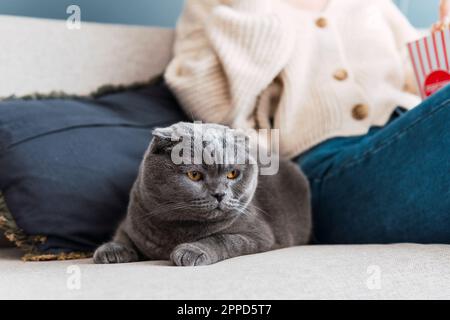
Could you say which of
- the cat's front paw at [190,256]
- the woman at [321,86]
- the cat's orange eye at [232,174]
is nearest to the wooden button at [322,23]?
the woman at [321,86]

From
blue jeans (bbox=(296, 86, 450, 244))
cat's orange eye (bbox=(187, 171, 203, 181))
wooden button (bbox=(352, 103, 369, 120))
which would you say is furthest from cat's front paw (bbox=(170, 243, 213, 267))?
wooden button (bbox=(352, 103, 369, 120))

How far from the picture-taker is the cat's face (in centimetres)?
93

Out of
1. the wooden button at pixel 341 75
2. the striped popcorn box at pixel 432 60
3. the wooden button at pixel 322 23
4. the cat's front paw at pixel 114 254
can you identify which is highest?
the wooden button at pixel 322 23

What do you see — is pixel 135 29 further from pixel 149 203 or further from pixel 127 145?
pixel 149 203

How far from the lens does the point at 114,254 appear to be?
998 millimetres

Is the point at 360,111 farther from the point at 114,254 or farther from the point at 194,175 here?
the point at 114,254

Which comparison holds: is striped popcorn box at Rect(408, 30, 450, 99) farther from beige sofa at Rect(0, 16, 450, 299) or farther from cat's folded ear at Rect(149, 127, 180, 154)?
cat's folded ear at Rect(149, 127, 180, 154)

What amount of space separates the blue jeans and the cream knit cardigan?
142 millimetres

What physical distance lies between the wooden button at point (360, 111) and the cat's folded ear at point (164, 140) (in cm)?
59

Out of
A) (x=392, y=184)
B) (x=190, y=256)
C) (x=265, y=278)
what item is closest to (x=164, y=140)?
(x=190, y=256)

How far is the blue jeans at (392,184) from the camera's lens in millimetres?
1007

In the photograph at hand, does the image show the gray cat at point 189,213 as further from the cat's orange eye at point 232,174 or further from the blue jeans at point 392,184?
the blue jeans at point 392,184

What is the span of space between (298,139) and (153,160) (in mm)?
538

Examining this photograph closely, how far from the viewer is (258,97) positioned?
4.62 ft
